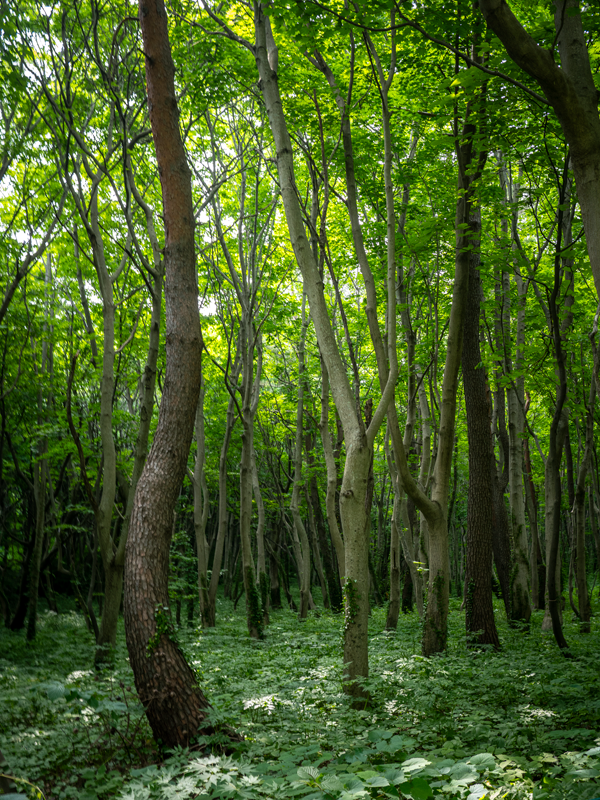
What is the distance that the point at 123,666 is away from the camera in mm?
8055

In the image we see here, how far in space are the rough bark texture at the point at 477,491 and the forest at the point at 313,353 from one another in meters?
0.05

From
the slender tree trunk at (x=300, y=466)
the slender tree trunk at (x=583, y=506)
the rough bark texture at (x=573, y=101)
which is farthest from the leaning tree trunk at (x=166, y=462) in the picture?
the slender tree trunk at (x=300, y=466)

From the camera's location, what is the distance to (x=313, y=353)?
50.9 ft

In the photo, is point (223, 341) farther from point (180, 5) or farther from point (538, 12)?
point (538, 12)

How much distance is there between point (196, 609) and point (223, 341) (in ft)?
41.1

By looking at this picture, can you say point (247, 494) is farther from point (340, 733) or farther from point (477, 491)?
A: point (340, 733)

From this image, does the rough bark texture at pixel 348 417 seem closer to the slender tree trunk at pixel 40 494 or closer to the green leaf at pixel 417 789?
the green leaf at pixel 417 789

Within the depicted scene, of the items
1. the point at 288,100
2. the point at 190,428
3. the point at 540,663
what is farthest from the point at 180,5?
the point at 540,663

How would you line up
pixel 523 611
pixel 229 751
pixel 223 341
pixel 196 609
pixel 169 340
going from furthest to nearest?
pixel 196 609, pixel 223 341, pixel 523 611, pixel 169 340, pixel 229 751

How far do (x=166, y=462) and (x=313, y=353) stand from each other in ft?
35.0

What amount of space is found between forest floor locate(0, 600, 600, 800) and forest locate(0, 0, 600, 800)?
0.12 feet

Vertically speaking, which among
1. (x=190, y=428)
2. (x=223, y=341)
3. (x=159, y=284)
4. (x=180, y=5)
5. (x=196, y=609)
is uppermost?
(x=180, y=5)

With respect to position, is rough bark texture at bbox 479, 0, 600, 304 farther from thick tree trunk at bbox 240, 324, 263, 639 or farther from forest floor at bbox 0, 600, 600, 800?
thick tree trunk at bbox 240, 324, 263, 639

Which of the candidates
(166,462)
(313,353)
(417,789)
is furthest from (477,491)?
(313,353)
